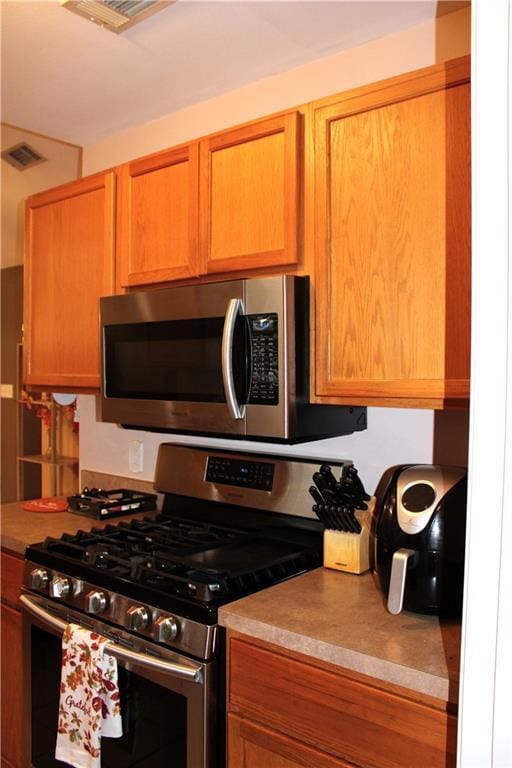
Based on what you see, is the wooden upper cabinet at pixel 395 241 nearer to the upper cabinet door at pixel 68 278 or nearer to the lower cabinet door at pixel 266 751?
the lower cabinet door at pixel 266 751

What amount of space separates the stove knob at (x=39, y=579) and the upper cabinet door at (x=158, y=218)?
95 cm

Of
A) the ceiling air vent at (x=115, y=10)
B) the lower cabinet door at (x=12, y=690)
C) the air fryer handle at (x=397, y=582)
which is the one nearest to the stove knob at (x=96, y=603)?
the lower cabinet door at (x=12, y=690)

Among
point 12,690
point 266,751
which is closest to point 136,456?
point 12,690

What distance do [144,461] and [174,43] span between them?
151 cm

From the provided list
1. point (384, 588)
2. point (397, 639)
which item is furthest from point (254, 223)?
point (397, 639)

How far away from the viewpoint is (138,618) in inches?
60.1

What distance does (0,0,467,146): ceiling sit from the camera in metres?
1.75

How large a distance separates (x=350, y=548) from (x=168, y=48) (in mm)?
1591

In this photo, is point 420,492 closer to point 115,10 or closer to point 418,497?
point 418,497

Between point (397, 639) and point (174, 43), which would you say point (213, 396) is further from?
point (174, 43)

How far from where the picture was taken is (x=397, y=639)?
1264mm

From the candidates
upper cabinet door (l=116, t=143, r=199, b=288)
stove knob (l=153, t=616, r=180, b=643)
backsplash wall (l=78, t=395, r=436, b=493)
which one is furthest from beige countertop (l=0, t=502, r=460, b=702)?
upper cabinet door (l=116, t=143, r=199, b=288)

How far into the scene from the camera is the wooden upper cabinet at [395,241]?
4.78ft

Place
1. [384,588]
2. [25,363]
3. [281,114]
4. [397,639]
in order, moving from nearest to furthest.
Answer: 1. [397,639]
2. [384,588]
3. [281,114]
4. [25,363]
